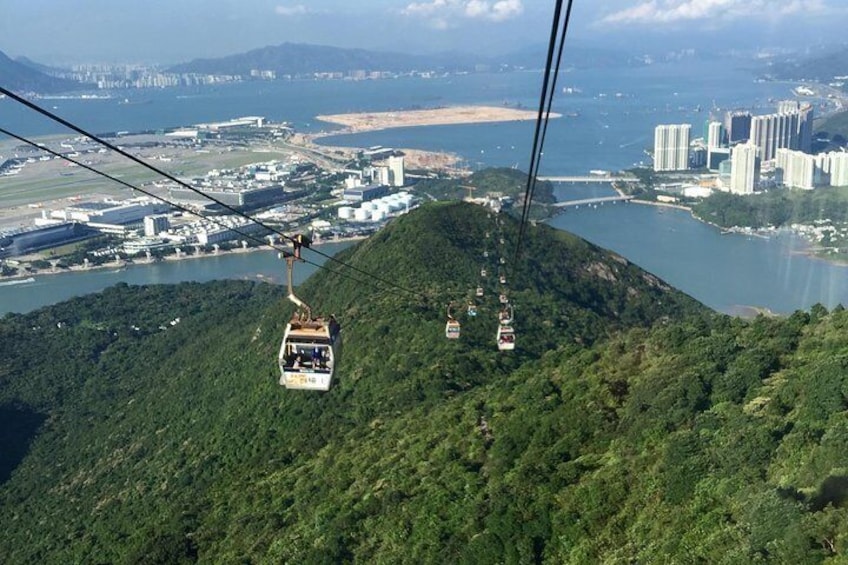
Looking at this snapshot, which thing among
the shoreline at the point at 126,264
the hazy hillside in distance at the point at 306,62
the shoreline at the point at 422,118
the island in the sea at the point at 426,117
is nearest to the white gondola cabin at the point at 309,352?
the shoreline at the point at 126,264

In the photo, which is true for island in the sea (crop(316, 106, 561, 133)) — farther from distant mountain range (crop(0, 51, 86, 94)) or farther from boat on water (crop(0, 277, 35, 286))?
boat on water (crop(0, 277, 35, 286))

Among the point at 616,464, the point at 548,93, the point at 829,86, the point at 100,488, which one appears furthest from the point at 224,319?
the point at 829,86

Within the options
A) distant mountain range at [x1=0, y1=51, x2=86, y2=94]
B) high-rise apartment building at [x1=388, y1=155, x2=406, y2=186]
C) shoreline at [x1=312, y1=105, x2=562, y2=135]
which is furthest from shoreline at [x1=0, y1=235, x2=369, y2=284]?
distant mountain range at [x1=0, y1=51, x2=86, y2=94]

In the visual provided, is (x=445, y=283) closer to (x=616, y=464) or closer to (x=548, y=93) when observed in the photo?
(x=616, y=464)

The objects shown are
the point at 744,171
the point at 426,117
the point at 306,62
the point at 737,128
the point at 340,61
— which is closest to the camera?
the point at 744,171

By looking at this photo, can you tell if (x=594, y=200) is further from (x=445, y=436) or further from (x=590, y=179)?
(x=445, y=436)

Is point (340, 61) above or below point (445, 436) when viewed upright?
above

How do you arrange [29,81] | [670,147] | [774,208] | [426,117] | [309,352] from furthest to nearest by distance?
1. [29,81]
2. [426,117]
3. [670,147]
4. [774,208]
5. [309,352]

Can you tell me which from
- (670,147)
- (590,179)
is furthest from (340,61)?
(590,179)

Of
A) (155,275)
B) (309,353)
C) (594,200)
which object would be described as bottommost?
(155,275)
